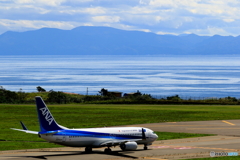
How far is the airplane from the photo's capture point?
163 feet

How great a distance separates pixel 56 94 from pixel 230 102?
63245 millimetres

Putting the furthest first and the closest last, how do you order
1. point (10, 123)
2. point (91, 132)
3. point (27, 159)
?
1. point (10, 123)
2. point (91, 132)
3. point (27, 159)

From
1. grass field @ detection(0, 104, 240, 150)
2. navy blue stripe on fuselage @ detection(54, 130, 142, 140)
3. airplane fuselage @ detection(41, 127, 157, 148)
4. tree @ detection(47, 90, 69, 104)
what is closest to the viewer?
airplane fuselage @ detection(41, 127, 157, 148)

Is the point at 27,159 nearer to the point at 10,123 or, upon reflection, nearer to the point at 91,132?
the point at 91,132

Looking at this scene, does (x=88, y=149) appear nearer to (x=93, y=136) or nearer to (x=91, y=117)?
(x=93, y=136)

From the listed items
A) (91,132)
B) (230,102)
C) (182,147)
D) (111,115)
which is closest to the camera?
(91,132)

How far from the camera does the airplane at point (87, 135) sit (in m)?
49.8

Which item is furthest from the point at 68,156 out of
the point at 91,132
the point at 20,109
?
the point at 20,109

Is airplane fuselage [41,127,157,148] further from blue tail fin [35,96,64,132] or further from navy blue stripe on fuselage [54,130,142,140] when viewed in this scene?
blue tail fin [35,96,64,132]

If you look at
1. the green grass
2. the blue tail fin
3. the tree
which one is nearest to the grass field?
the green grass

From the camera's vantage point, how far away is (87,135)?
5147cm

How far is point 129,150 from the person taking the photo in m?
54.4

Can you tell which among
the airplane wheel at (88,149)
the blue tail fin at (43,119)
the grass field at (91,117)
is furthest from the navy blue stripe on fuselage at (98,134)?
the grass field at (91,117)

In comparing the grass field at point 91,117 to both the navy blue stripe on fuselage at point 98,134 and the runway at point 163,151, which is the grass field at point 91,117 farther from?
the navy blue stripe on fuselage at point 98,134
